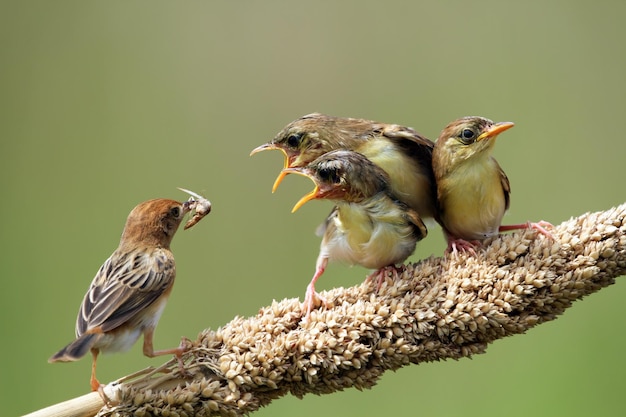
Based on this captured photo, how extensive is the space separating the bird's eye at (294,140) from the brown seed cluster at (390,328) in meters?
0.48

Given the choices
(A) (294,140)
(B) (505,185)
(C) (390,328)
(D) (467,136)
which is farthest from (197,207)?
(B) (505,185)

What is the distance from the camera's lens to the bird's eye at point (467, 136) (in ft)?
7.01

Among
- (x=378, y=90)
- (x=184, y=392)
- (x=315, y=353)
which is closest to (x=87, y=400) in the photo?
(x=184, y=392)

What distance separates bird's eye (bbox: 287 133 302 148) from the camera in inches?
86.8

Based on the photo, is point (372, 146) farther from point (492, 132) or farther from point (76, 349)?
point (76, 349)

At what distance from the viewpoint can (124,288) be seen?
1.98m

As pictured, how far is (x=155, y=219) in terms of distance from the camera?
218 centimetres

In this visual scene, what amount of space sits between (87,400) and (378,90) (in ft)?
13.7

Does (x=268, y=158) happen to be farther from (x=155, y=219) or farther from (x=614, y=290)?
(x=155, y=219)

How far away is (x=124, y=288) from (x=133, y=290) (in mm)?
24

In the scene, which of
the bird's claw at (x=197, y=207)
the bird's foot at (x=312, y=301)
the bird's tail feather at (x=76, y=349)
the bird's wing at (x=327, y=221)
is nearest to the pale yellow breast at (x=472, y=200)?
the bird's wing at (x=327, y=221)

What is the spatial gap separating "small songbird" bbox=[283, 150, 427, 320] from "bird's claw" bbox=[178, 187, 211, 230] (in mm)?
295

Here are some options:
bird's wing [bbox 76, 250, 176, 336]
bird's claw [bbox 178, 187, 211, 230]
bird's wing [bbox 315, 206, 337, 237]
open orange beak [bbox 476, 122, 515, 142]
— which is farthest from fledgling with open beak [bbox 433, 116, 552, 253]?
bird's wing [bbox 76, 250, 176, 336]

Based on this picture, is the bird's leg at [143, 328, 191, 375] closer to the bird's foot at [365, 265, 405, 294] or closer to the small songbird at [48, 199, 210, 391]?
the small songbird at [48, 199, 210, 391]
